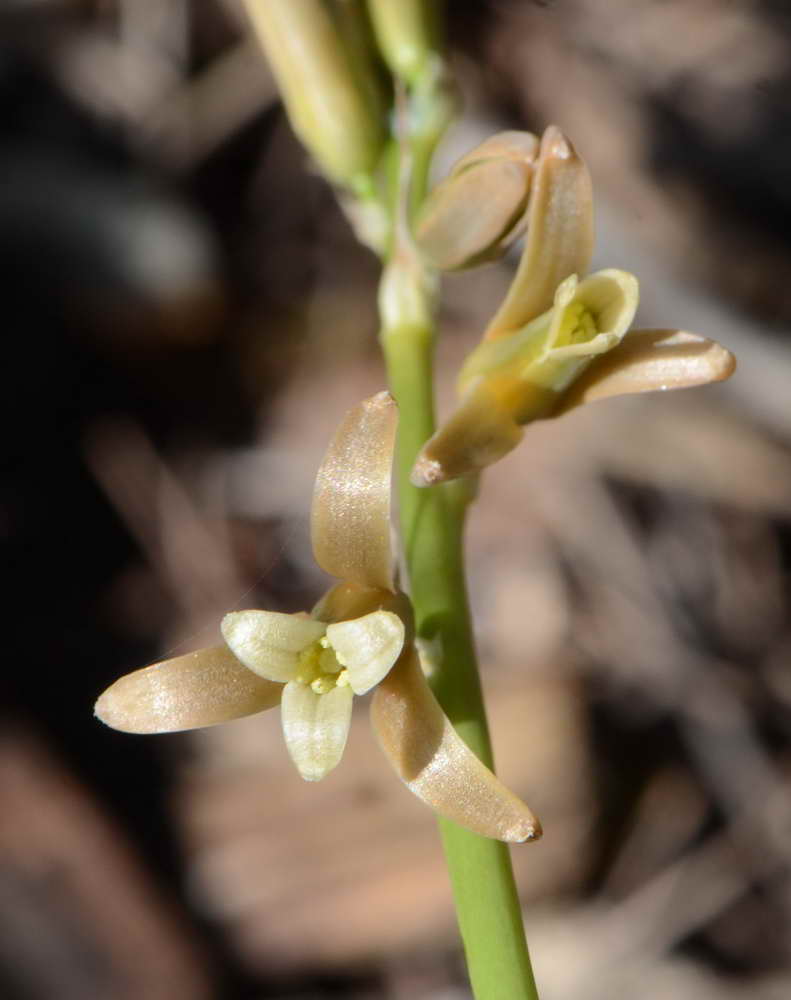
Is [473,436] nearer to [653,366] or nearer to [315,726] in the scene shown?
[653,366]

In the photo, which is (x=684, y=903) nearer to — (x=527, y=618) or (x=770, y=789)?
(x=770, y=789)

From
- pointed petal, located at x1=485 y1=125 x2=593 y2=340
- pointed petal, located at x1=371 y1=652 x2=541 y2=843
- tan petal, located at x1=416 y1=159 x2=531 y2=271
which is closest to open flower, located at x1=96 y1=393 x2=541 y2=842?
pointed petal, located at x1=371 y1=652 x2=541 y2=843

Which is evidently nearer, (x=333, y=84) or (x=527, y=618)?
(x=333, y=84)

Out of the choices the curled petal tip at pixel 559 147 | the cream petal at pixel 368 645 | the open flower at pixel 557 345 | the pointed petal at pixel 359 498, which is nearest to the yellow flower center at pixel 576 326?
the open flower at pixel 557 345

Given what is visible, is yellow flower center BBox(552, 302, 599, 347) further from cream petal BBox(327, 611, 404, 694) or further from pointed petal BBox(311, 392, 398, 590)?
cream petal BBox(327, 611, 404, 694)

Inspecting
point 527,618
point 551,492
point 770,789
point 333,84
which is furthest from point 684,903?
point 333,84

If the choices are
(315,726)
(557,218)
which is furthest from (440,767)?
(557,218)
